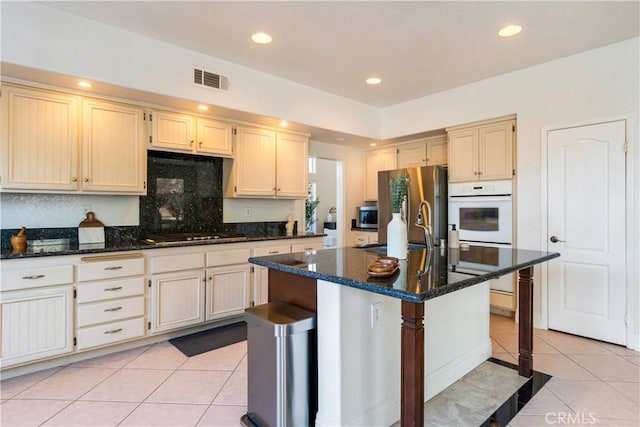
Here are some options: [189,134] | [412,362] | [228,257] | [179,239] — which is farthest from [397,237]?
[189,134]

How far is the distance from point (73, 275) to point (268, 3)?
254 centimetres

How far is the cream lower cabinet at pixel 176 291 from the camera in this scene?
3.10 meters

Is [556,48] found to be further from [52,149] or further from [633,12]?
[52,149]

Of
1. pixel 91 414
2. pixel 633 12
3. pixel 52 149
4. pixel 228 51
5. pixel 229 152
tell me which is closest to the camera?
pixel 91 414

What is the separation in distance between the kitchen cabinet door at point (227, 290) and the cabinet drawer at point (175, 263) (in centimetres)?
16

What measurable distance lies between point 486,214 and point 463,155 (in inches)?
30.6

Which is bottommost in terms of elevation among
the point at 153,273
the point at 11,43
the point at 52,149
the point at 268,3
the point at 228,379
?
the point at 228,379

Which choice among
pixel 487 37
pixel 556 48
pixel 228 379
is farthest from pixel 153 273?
pixel 556 48

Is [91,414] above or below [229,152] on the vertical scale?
below

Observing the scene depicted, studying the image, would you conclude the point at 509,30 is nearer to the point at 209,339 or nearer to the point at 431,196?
the point at 431,196

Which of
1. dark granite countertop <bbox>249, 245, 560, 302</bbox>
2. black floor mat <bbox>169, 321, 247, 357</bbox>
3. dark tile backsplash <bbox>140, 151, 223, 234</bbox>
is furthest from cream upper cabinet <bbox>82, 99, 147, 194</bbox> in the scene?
dark granite countertop <bbox>249, 245, 560, 302</bbox>

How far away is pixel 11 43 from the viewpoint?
7.92 ft

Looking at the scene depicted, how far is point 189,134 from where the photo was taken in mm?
3572

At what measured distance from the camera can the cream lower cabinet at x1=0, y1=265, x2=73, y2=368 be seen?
7.95 ft
